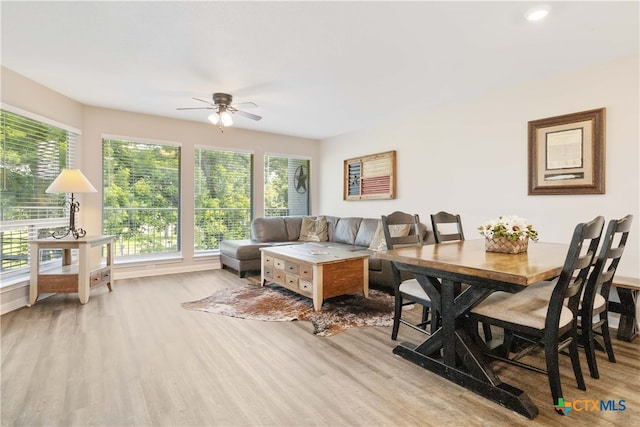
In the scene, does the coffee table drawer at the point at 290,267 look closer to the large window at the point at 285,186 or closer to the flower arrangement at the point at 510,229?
the flower arrangement at the point at 510,229

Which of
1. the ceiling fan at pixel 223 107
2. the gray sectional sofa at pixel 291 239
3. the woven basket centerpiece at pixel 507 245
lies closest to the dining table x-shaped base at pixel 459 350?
the woven basket centerpiece at pixel 507 245

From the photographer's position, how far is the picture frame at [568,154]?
2.92m

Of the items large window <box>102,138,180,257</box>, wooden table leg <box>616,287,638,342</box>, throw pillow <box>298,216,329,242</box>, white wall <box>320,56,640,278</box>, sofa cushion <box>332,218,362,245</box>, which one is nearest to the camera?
wooden table leg <box>616,287,638,342</box>

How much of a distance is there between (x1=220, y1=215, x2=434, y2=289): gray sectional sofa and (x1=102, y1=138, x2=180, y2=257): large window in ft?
3.23

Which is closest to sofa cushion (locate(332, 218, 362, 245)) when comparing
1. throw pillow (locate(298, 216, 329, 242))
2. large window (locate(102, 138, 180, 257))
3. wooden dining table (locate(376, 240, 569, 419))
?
throw pillow (locate(298, 216, 329, 242))

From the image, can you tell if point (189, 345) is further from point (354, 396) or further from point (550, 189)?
point (550, 189)

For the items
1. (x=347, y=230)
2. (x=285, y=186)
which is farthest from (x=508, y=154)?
(x=285, y=186)

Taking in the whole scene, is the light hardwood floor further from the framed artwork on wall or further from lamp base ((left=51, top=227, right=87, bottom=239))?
the framed artwork on wall

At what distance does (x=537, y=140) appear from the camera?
3326 mm

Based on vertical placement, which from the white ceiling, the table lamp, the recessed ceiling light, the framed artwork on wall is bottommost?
the table lamp

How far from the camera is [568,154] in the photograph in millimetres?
3113

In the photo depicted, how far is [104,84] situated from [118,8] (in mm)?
1740

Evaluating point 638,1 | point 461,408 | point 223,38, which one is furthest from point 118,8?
point 638,1

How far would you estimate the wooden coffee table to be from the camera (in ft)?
10.8
